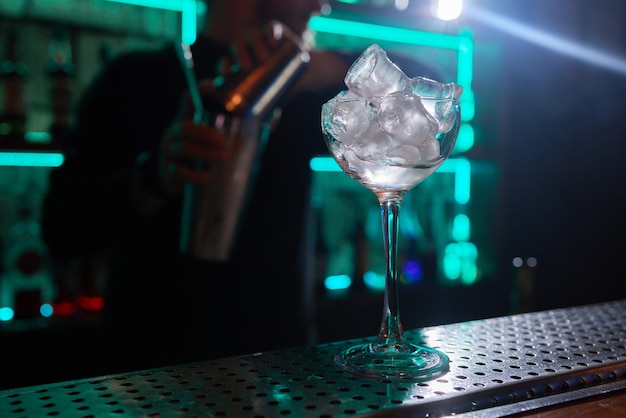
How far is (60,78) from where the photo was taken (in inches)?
82.7

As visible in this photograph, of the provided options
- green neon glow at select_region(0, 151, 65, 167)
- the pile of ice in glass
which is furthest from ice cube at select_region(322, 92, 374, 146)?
green neon glow at select_region(0, 151, 65, 167)

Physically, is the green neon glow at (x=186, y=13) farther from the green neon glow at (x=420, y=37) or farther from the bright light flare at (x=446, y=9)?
the bright light flare at (x=446, y=9)

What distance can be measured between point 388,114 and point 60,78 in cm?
171

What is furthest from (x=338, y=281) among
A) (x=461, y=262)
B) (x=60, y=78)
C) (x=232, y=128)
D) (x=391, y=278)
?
(x=391, y=278)

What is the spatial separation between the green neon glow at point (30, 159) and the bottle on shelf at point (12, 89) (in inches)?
3.5

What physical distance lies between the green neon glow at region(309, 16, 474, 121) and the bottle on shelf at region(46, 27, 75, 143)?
0.93 meters

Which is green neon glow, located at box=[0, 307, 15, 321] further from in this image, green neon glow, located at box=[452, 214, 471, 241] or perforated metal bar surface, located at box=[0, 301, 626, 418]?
green neon glow, located at box=[452, 214, 471, 241]

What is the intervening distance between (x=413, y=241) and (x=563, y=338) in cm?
193

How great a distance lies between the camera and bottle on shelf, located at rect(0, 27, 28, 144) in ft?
6.61

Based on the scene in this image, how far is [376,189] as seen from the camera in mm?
803

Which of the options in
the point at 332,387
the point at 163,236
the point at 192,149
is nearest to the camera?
the point at 332,387

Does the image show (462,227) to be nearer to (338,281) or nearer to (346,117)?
(338,281)

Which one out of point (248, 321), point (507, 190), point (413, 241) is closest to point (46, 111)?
point (248, 321)

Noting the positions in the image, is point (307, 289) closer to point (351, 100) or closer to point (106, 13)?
point (106, 13)
